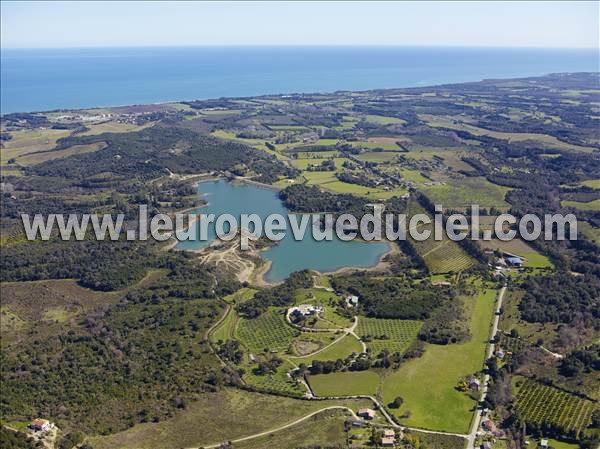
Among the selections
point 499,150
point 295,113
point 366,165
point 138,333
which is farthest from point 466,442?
point 295,113

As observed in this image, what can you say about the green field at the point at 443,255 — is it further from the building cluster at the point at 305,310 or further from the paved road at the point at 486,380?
the building cluster at the point at 305,310

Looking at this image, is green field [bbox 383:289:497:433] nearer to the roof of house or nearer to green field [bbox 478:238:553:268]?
green field [bbox 478:238:553:268]

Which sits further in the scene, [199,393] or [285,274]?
[285,274]

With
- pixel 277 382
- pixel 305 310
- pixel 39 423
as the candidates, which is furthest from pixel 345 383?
pixel 39 423

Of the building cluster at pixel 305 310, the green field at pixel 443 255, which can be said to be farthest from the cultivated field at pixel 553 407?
the green field at pixel 443 255

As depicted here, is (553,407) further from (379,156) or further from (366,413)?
(379,156)

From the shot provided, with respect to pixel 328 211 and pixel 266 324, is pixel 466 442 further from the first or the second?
pixel 328 211

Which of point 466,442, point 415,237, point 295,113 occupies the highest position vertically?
point 295,113
